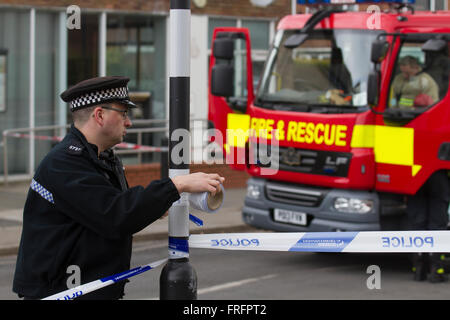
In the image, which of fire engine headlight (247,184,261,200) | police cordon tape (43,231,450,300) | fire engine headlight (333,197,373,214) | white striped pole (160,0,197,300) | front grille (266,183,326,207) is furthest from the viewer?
fire engine headlight (247,184,261,200)

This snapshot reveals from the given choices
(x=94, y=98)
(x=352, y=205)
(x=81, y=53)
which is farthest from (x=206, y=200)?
(x=81, y=53)

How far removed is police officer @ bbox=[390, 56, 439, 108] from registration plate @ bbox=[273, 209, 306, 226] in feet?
4.97

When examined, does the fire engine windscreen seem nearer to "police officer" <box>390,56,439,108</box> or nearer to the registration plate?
"police officer" <box>390,56,439,108</box>

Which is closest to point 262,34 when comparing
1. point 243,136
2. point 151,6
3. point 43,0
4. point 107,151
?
point 151,6

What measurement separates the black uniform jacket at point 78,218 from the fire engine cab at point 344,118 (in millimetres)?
5669

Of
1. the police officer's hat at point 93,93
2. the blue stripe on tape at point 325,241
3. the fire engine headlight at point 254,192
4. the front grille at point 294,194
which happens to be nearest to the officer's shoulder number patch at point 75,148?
the police officer's hat at point 93,93

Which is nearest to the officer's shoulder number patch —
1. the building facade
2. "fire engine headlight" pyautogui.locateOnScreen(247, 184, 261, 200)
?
"fire engine headlight" pyautogui.locateOnScreen(247, 184, 261, 200)

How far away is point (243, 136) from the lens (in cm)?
1013

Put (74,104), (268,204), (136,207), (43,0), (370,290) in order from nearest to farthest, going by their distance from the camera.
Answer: (136,207) < (74,104) < (370,290) < (268,204) < (43,0)

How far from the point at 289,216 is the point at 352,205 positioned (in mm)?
778

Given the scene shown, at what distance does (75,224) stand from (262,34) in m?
15.9

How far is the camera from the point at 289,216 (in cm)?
967

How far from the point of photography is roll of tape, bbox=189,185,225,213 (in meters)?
3.66

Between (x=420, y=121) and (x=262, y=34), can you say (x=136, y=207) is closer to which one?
(x=420, y=121)
